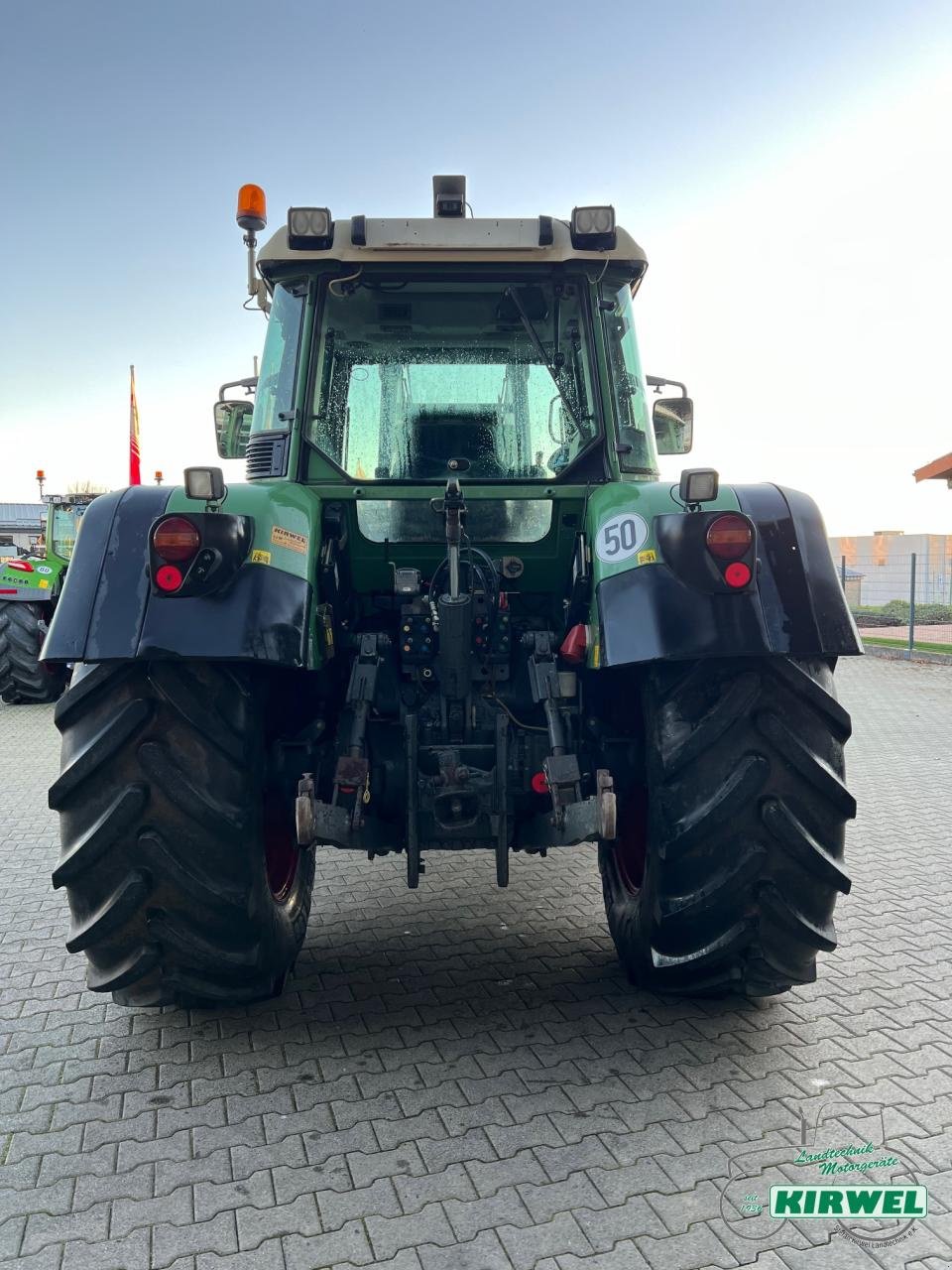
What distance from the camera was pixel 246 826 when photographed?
9.46 ft

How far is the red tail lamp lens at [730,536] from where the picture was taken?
9.00 feet

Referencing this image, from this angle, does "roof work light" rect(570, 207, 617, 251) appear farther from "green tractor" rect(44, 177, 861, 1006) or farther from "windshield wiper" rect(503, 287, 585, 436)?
"windshield wiper" rect(503, 287, 585, 436)

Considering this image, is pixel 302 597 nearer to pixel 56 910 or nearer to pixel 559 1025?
pixel 559 1025

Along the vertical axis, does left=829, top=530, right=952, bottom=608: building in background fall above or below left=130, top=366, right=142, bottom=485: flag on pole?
below

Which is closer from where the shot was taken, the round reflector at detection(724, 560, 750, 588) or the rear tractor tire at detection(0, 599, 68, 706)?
the round reflector at detection(724, 560, 750, 588)

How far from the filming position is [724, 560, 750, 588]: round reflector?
8.99 feet

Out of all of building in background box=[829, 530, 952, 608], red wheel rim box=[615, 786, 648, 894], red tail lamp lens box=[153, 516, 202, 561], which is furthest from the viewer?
building in background box=[829, 530, 952, 608]

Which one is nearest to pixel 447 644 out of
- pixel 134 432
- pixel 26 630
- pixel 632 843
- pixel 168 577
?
pixel 168 577

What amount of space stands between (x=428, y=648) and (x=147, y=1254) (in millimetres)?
1834

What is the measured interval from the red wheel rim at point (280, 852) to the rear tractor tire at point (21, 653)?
844 cm

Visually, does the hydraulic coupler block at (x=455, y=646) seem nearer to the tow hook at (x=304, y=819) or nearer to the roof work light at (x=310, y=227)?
the tow hook at (x=304, y=819)

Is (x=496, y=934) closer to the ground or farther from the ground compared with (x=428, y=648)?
closer to the ground

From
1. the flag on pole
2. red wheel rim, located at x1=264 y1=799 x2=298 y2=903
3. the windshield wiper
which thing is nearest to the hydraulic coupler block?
red wheel rim, located at x1=264 y1=799 x2=298 y2=903

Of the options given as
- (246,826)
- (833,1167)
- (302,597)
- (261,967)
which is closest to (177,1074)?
(261,967)
